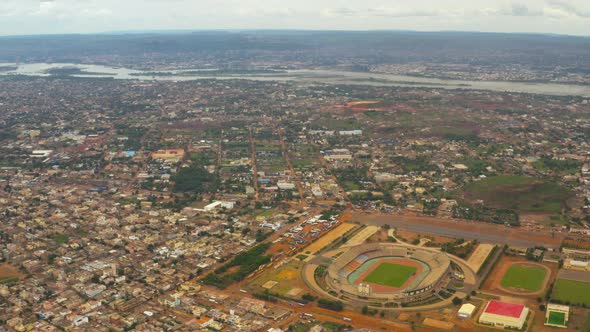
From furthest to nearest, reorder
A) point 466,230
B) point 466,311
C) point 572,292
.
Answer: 1. point 466,230
2. point 572,292
3. point 466,311

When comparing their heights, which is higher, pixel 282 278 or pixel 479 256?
pixel 479 256

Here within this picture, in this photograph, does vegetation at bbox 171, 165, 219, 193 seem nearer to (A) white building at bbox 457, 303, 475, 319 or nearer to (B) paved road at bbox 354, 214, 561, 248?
(B) paved road at bbox 354, 214, 561, 248

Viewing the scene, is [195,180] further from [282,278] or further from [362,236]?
[282,278]

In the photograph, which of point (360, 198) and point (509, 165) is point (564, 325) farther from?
point (509, 165)

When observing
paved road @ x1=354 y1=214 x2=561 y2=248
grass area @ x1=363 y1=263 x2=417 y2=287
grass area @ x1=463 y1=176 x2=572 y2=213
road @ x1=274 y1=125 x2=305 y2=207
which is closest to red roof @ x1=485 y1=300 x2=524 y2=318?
grass area @ x1=363 y1=263 x2=417 y2=287

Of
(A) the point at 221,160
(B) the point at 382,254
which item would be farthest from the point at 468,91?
(B) the point at 382,254

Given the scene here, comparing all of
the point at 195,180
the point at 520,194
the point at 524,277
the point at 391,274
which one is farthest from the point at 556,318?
the point at 195,180

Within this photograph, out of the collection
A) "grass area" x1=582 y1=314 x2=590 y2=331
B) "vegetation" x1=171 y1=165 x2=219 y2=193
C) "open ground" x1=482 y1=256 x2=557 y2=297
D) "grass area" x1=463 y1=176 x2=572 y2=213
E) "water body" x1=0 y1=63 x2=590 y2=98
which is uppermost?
"water body" x1=0 y1=63 x2=590 y2=98
